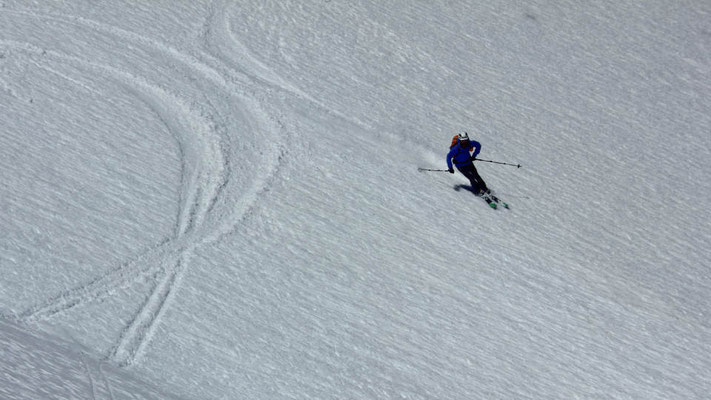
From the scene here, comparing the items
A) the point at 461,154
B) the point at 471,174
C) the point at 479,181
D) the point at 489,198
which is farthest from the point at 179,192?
the point at 489,198

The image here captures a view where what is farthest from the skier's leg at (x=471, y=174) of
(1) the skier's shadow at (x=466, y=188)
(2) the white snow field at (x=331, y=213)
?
(2) the white snow field at (x=331, y=213)

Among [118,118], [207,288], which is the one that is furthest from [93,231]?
[118,118]

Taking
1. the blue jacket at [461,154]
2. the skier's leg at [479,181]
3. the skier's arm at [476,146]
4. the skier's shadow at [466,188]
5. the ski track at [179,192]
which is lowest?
the ski track at [179,192]

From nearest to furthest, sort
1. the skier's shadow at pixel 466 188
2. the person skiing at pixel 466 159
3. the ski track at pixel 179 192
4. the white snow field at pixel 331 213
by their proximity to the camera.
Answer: the ski track at pixel 179 192 → the white snow field at pixel 331 213 → the person skiing at pixel 466 159 → the skier's shadow at pixel 466 188

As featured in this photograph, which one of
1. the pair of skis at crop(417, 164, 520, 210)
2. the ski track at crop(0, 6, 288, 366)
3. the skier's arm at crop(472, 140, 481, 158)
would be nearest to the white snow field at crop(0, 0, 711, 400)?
the ski track at crop(0, 6, 288, 366)

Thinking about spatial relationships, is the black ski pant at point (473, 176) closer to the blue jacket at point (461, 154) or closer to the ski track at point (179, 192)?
the blue jacket at point (461, 154)

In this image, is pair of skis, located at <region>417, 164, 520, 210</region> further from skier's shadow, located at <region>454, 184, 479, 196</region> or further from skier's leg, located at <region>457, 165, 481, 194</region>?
skier's leg, located at <region>457, 165, 481, 194</region>
